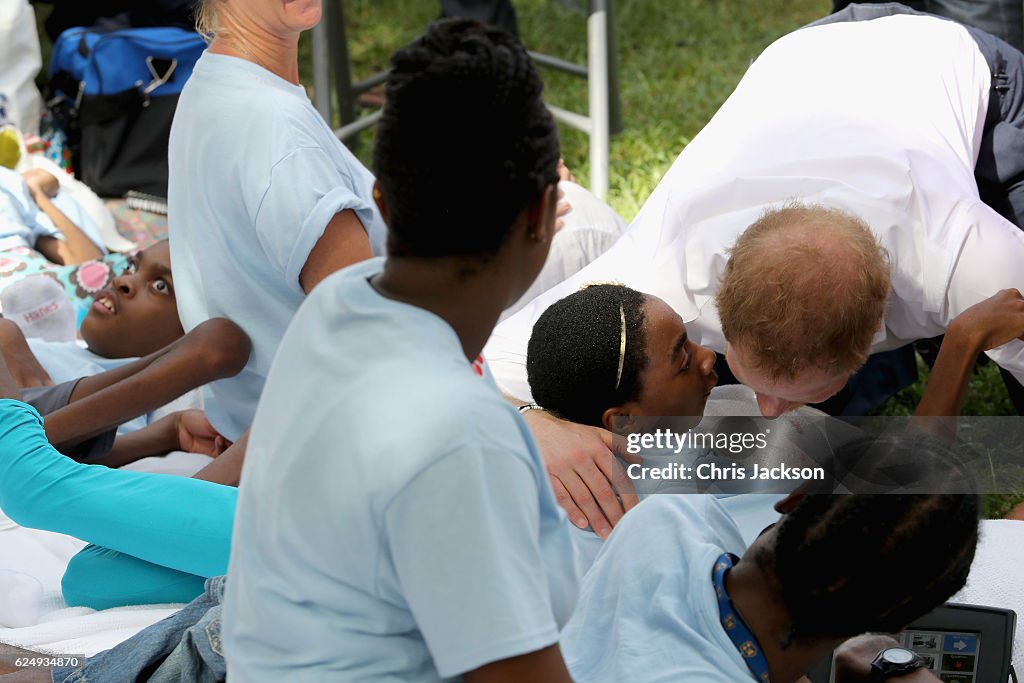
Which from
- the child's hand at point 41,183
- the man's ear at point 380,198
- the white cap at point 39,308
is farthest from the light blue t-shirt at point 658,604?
the child's hand at point 41,183

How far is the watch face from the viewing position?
1.43m

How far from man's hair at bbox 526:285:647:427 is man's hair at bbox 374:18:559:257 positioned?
979mm

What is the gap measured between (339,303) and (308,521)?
0.59 ft

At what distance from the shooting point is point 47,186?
3.59 meters

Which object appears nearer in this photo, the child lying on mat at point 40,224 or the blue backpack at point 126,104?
the child lying on mat at point 40,224

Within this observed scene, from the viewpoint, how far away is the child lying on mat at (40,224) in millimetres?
3287

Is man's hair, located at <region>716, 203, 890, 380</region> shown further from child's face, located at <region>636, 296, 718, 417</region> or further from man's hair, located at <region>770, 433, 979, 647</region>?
man's hair, located at <region>770, 433, 979, 647</region>

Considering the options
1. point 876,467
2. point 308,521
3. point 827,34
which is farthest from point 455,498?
point 827,34

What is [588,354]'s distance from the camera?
1939mm

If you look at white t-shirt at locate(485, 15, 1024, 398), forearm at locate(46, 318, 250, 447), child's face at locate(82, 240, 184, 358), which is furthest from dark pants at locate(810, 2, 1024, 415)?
child's face at locate(82, 240, 184, 358)

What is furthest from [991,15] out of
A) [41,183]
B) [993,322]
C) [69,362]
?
[41,183]

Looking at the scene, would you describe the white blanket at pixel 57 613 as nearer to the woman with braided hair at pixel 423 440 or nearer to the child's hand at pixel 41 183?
the woman with braided hair at pixel 423 440

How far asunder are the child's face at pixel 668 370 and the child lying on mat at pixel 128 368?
727mm

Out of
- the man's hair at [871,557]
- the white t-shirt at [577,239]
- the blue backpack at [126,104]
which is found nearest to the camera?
the man's hair at [871,557]
